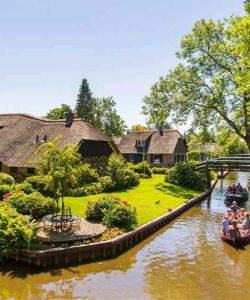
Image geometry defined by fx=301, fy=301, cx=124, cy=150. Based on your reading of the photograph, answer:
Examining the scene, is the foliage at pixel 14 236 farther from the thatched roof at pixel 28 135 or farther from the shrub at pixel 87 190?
the thatched roof at pixel 28 135

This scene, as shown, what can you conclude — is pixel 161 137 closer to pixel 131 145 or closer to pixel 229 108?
pixel 131 145

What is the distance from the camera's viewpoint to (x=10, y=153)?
32.5 meters

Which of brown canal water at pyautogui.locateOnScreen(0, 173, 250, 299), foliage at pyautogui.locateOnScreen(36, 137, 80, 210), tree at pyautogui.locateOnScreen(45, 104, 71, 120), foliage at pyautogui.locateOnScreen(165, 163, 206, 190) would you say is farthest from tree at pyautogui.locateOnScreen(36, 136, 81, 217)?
tree at pyautogui.locateOnScreen(45, 104, 71, 120)

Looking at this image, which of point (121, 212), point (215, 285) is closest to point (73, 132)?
point (121, 212)

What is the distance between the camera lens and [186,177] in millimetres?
36438

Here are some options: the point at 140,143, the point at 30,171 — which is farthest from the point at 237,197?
the point at 140,143

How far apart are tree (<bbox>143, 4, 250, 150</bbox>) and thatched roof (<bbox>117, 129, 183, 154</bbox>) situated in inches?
677

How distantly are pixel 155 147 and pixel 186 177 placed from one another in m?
21.0

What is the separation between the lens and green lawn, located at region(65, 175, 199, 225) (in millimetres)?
22828

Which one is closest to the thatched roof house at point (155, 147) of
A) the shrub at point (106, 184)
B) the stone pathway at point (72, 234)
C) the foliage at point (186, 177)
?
the foliage at point (186, 177)

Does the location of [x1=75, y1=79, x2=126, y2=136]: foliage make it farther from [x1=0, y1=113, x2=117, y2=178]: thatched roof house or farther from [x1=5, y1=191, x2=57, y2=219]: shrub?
[x1=5, y1=191, x2=57, y2=219]: shrub

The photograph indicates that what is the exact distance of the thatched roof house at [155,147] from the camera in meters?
55.8

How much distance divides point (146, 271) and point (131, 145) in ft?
152

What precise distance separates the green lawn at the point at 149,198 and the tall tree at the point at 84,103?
3760 centimetres
